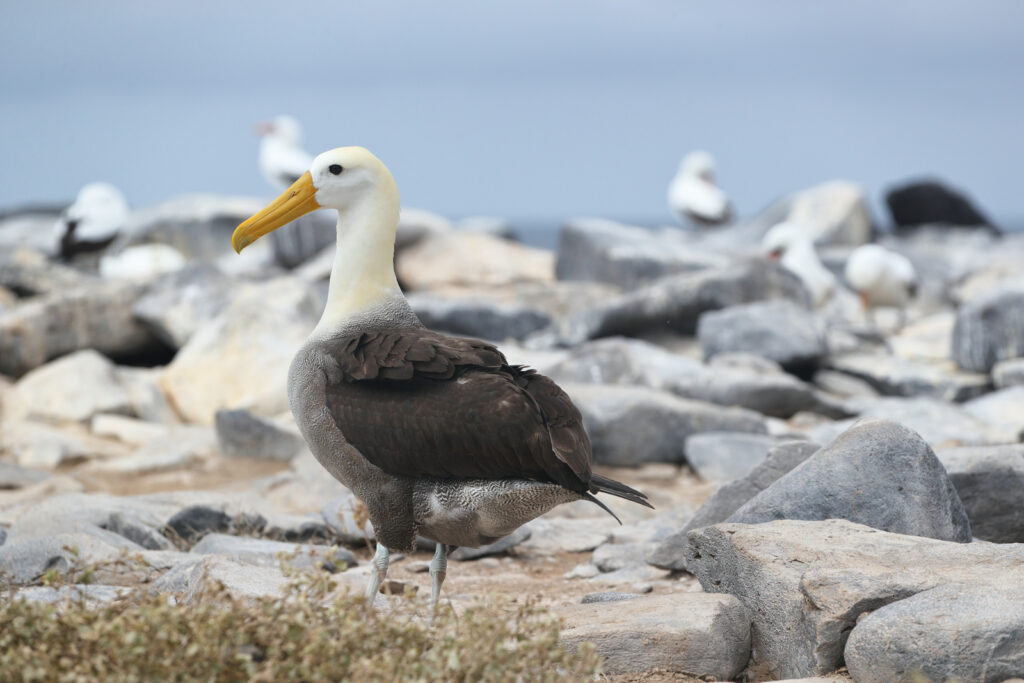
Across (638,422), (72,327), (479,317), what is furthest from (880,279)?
(72,327)

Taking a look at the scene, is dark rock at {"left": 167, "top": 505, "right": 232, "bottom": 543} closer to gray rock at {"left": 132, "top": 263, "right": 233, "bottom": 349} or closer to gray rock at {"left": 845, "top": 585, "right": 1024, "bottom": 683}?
gray rock at {"left": 845, "top": 585, "right": 1024, "bottom": 683}

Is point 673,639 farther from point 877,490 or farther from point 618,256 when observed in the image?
point 618,256

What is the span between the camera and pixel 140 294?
13750 millimetres

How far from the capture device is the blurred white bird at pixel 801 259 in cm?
1725

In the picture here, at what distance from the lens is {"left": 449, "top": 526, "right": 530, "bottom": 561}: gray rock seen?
6.61m

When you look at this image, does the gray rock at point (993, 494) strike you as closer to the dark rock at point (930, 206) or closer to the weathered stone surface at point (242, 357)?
the weathered stone surface at point (242, 357)

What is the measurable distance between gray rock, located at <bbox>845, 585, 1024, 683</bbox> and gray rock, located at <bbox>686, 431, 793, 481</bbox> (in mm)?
4699

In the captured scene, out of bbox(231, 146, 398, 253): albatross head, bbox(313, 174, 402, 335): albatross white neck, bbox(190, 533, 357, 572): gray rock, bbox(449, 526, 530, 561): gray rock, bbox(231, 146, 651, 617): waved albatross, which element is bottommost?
bbox(449, 526, 530, 561): gray rock

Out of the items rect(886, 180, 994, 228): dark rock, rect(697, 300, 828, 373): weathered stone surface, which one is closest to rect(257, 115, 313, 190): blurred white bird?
rect(697, 300, 828, 373): weathered stone surface

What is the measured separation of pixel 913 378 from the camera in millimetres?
12383

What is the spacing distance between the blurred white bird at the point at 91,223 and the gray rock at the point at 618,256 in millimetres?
7316

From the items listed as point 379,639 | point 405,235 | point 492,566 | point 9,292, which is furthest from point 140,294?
point 379,639

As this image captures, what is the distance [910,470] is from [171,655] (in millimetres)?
3248

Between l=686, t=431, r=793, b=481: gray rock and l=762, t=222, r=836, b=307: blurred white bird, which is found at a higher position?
l=762, t=222, r=836, b=307: blurred white bird
